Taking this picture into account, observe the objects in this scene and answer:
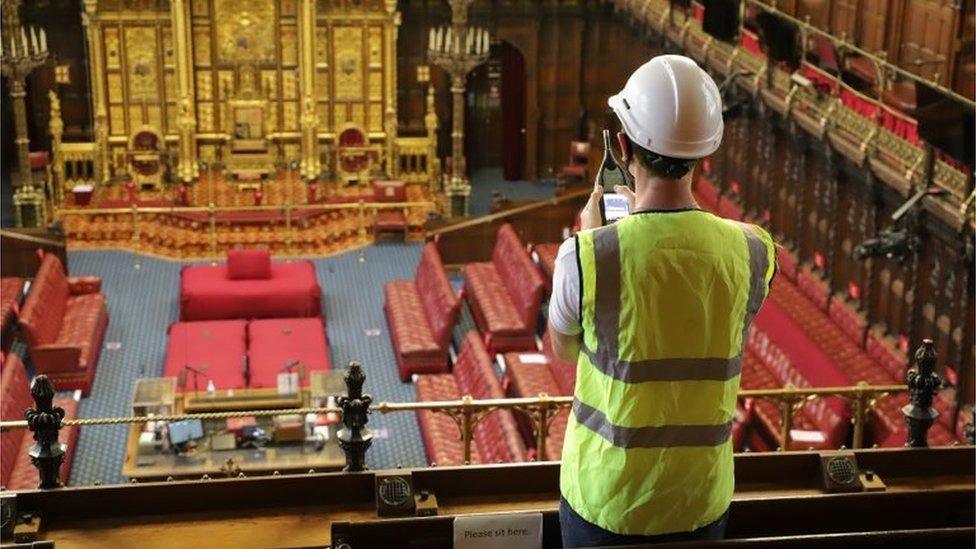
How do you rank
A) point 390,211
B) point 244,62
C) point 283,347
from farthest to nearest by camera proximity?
point 244,62, point 390,211, point 283,347

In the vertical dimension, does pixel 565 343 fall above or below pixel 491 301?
above

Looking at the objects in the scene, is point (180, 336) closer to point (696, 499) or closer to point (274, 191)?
point (274, 191)

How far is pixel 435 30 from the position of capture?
2147 centimetres

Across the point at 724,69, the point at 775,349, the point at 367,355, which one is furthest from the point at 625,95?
the point at 724,69

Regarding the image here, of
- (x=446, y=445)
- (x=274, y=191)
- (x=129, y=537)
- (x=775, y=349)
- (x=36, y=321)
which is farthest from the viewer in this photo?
(x=274, y=191)

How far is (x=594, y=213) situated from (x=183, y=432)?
8.93 metres

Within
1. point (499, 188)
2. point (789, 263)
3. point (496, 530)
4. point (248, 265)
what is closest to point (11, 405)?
point (248, 265)

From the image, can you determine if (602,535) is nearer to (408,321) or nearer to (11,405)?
(11,405)

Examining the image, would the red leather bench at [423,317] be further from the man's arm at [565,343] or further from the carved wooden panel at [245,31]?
the man's arm at [565,343]

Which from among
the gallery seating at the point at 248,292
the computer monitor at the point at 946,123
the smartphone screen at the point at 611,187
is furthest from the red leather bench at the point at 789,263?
the smartphone screen at the point at 611,187

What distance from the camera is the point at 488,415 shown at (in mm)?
11422

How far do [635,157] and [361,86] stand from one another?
1911cm

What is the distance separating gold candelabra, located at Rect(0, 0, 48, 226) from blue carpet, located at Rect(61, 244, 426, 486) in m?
1.13

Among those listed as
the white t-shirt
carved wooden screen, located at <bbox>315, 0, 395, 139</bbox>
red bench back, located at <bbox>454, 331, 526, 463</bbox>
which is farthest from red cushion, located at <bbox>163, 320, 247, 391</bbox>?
the white t-shirt
